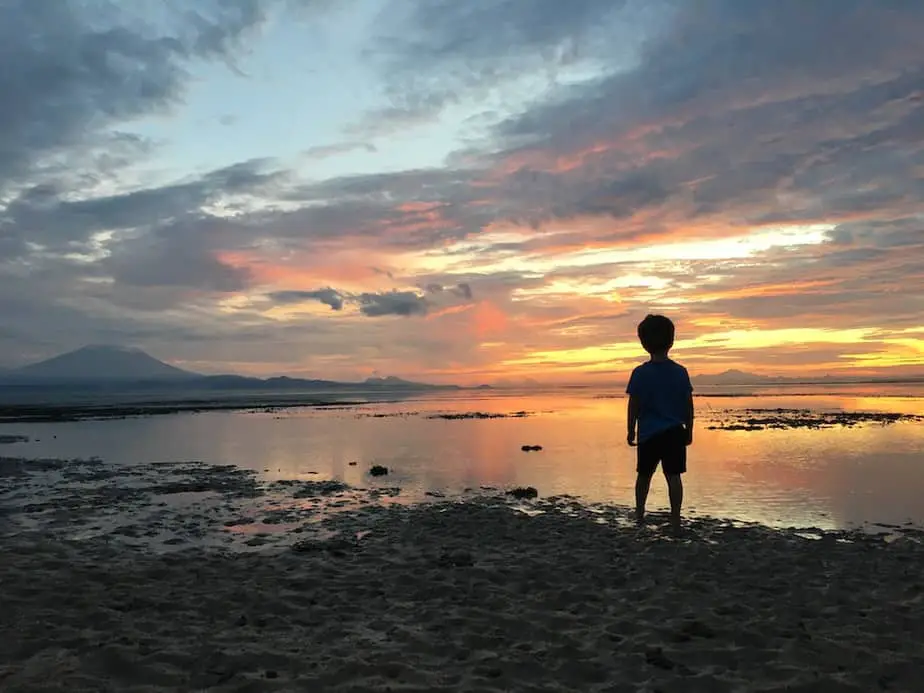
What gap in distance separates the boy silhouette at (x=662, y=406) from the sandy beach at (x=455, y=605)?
129 centimetres

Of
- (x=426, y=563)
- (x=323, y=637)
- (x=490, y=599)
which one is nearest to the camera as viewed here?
(x=323, y=637)

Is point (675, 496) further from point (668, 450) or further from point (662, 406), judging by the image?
point (662, 406)

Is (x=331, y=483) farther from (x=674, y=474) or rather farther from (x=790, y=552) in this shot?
(x=790, y=552)

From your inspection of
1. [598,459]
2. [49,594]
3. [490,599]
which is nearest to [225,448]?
[598,459]

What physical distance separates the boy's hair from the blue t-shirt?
0.84 ft

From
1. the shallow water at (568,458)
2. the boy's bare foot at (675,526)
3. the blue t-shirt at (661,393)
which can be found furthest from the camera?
the shallow water at (568,458)

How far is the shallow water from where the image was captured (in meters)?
15.5

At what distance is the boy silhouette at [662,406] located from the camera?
35.6ft

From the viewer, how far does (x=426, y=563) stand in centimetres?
996

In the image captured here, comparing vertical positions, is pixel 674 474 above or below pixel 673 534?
above

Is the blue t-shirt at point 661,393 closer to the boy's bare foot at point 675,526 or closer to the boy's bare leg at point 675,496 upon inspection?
the boy's bare leg at point 675,496

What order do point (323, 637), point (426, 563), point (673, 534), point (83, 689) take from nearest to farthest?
point (83, 689) → point (323, 637) → point (426, 563) → point (673, 534)

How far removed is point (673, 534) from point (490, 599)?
14.2 feet

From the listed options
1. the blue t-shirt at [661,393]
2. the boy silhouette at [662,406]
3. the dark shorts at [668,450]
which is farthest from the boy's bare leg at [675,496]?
the blue t-shirt at [661,393]
